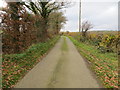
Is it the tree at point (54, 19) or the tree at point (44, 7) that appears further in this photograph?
the tree at point (54, 19)

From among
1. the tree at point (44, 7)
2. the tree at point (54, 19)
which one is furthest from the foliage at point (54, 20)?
the tree at point (44, 7)

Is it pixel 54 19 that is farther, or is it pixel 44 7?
pixel 54 19

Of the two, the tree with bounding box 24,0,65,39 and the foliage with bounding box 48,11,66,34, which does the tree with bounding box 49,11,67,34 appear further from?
the tree with bounding box 24,0,65,39

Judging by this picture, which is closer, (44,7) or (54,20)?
(44,7)

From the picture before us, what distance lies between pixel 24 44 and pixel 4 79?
4.09 meters

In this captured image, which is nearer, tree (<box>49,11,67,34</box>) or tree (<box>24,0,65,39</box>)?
tree (<box>24,0,65,39</box>)

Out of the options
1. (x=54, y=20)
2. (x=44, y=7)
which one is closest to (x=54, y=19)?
(x=54, y=20)

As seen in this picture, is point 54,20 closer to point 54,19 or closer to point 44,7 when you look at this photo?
point 54,19

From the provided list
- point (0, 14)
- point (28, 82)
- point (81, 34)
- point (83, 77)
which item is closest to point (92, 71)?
point (83, 77)

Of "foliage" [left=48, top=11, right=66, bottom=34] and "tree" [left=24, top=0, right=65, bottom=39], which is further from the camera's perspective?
"foliage" [left=48, top=11, right=66, bottom=34]

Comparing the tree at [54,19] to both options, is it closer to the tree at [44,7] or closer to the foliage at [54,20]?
the foliage at [54,20]

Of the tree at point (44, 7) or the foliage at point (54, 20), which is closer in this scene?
the tree at point (44, 7)

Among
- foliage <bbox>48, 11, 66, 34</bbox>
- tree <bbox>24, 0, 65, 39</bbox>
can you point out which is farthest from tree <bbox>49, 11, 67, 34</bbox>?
tree <bbox>24, 0, 65, 39</bbox>

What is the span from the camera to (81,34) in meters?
24.0
